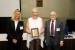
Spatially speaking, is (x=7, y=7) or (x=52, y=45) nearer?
(x=52, y=45)

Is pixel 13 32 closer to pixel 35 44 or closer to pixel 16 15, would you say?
pixel 16 15

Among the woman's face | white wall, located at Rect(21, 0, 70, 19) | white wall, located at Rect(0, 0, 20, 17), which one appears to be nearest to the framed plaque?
the woman's face

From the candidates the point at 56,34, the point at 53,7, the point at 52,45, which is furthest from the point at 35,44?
the point at 53,7

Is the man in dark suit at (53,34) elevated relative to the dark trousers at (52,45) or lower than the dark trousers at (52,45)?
elevated

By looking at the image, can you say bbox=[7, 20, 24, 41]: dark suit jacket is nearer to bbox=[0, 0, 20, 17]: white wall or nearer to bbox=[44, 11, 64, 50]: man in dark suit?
bbox=[44, 11, 64, 50]: man in dark suit

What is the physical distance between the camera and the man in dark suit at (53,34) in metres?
4.67

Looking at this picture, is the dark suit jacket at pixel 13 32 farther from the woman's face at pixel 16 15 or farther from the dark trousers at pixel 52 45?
Answer: the dark trousers at pixel 52 45

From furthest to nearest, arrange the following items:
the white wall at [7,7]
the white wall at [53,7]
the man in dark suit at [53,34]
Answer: the white wall at [53,7], the white wall at [7,7], the man in dark suit at [53,34]

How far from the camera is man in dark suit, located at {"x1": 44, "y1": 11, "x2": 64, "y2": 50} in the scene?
467 centimetres

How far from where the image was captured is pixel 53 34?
4680 millimetres

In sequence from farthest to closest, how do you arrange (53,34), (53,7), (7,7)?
1. (53,7)
2. (7,7)
3. (53,34)

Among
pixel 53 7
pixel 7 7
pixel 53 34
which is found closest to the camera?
pixel 53 34

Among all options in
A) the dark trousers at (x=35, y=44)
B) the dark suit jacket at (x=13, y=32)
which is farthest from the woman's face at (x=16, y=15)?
the dark trousers at (x=35, y=44)

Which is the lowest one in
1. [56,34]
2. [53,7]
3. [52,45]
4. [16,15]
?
[52,45]
